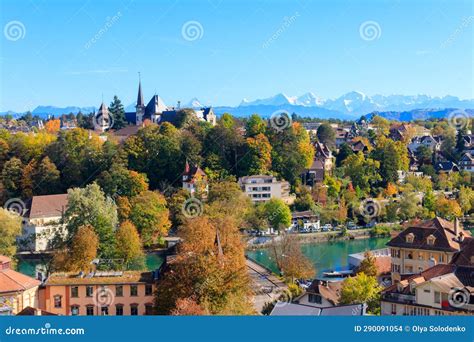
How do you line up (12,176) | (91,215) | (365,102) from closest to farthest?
(91,215) → (12,176) → (365,102)

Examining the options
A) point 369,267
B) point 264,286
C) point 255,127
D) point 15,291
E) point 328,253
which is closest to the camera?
point 15,291

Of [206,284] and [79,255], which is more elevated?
Answer: [206,284]

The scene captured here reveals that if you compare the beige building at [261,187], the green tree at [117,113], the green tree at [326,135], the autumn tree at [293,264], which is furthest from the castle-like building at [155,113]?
the autumn tree at [293,264]

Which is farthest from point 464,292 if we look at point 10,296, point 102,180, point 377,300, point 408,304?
point 102,180

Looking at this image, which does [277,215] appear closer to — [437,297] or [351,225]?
[351,225]

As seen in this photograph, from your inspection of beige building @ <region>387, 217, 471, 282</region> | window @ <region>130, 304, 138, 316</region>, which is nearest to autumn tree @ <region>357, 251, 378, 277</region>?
beige building @ <region>387, 217, 471, 282</region>

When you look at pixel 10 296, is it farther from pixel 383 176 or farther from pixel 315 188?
pixel 383 176

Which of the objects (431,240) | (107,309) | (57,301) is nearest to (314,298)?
(107,309)

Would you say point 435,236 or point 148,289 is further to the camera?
point 435,236
